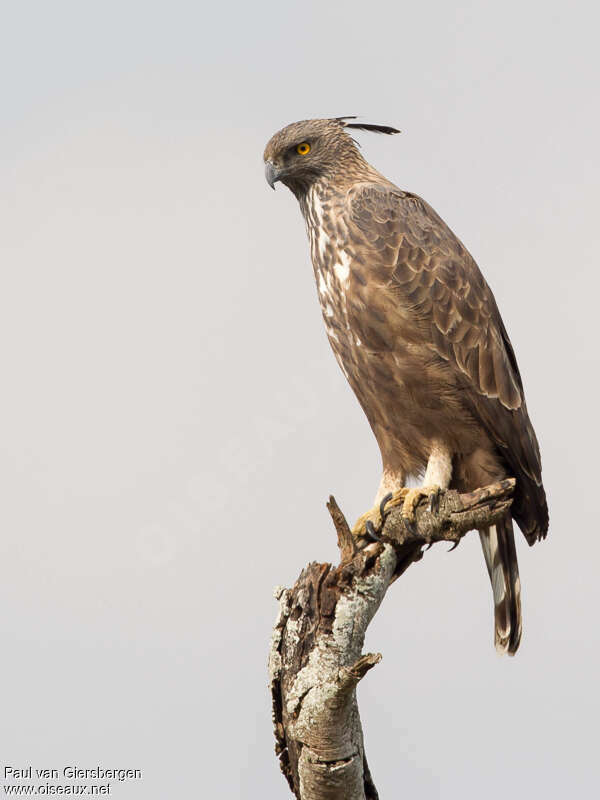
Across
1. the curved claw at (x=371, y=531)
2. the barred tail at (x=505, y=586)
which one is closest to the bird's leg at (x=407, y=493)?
the curved claw at (x=371, y=531)

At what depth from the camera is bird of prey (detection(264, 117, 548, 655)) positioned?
6863 mm

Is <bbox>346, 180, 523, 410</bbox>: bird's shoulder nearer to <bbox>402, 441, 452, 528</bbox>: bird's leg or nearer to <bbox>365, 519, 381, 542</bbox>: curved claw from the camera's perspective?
<bbox>402, 441, 452, 528</bbox>: bird's leg

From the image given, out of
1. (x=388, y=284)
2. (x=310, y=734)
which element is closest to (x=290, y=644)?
(x=310, y=734)

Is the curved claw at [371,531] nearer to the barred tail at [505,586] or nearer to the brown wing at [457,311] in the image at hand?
the brown wing at [457,311]

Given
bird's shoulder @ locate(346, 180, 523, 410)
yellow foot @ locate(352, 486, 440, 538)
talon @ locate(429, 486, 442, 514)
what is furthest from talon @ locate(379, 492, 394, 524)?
bird's shoulder @ locate(346, 180, 523, 410)

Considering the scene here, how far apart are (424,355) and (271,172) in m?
1.70

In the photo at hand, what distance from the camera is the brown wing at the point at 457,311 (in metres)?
6.92

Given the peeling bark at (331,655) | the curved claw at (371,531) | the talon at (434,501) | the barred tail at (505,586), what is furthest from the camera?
the barred tail at (505,586)

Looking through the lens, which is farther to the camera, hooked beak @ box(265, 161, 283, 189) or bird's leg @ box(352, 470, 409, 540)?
hooked beak @ box(265, 161, 283, 189)

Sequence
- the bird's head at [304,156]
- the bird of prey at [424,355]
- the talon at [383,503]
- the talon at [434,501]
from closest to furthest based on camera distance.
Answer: the talon at [434,501] → the talon at [383,503] → the bird of prey at [424,355] → the bird's head at [304,156]

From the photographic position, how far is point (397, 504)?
21.5 feet

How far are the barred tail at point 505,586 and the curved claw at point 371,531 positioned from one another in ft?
4.11

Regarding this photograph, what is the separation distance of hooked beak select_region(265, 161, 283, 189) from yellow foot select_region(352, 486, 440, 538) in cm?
230

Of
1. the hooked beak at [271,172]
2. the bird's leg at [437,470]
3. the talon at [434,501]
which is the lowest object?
the talon at [434,501]
